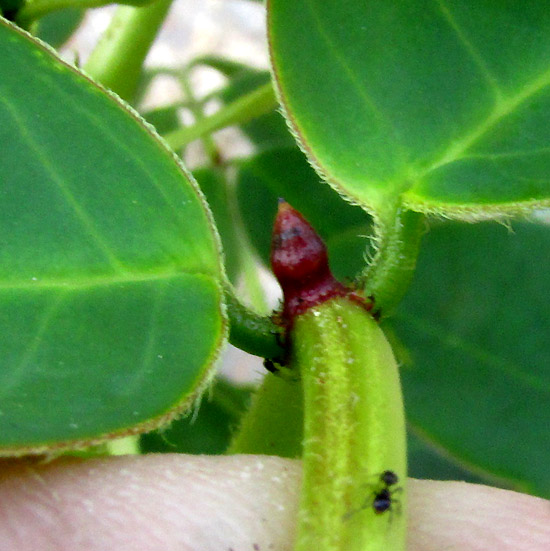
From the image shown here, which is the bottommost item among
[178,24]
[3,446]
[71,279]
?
[3,446]

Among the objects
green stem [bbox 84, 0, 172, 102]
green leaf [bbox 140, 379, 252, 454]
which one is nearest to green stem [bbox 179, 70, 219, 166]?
green stem [bbox 84, 0, 172, 102]

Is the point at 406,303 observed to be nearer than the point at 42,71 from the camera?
No

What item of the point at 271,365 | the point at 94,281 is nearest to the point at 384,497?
the point at 271,365

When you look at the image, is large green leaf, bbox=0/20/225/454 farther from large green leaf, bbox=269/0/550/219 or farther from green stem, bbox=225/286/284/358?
large green leaf, bbox=269/0/550/219

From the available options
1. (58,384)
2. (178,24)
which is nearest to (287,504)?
(58,384)

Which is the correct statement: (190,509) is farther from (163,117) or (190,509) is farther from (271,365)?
(163,117)

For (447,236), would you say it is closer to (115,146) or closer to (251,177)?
(251,177)

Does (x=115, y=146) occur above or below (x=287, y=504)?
above
